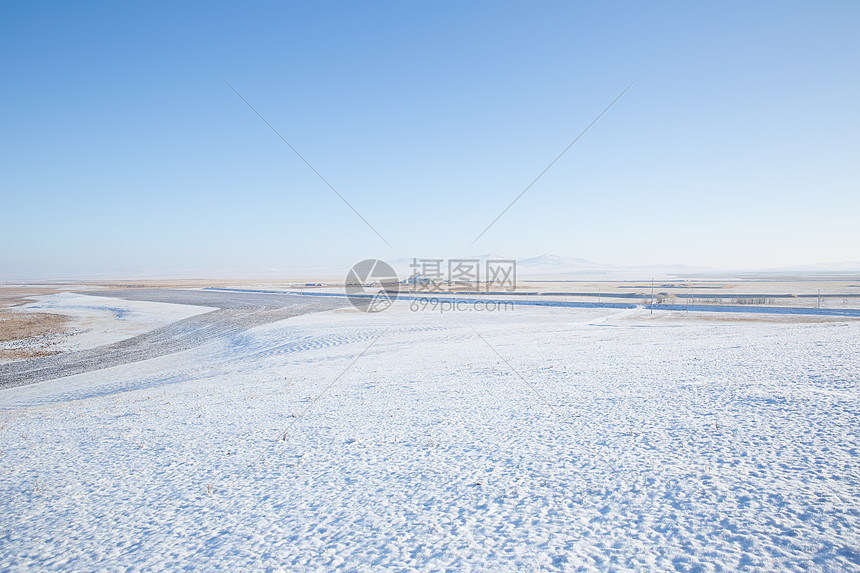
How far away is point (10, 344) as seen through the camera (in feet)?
74.0

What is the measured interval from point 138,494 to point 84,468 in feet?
5.15

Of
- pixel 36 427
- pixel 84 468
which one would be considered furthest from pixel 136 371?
pixel 84 468

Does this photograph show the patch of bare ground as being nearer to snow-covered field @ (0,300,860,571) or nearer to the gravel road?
the gravel road

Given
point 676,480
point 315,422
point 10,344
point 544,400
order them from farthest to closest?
point 10,344
point 544,400
point 315,422
point 676,480

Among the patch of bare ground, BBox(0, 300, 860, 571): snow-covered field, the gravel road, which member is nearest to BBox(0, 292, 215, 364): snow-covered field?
the patch of bare ground

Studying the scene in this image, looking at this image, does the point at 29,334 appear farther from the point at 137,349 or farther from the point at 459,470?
the point at 459,470

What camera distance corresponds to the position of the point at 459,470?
18.0 ft

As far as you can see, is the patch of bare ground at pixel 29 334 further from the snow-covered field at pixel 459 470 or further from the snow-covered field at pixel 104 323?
the snow-covered field at pixel 459 470

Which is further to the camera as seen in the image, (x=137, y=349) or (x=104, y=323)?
(x=104, y=323)

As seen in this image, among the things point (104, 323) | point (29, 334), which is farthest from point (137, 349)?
point (104, 323)

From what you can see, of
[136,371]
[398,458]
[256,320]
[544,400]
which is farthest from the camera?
[256,320]

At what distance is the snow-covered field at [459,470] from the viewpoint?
395 cm

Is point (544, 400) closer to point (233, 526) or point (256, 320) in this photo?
point (233, 526)

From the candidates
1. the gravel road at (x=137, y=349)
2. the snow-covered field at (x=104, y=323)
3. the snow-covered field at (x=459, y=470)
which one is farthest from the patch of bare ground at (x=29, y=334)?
the snow-covered field at (x=459, y=470)
